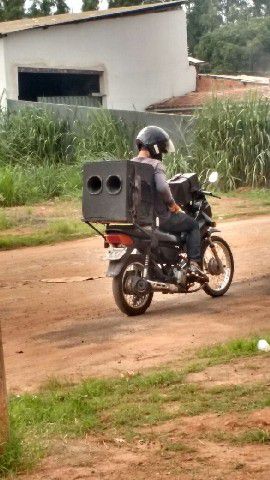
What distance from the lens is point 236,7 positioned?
3166 cm

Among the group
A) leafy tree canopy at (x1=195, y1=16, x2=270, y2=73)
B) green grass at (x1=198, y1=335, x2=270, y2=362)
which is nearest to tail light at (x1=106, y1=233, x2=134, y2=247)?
green grass at (x1=198, y1=335, x2=270, y2=362)

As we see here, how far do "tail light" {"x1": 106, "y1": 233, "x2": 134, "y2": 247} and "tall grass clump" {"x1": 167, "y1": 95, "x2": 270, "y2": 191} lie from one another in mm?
9606

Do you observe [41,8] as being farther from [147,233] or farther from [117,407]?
[117,407]

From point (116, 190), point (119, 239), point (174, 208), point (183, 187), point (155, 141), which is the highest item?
point (155, 141)

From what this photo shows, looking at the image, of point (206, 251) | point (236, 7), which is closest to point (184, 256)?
point (206, 251)

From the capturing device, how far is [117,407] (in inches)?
251

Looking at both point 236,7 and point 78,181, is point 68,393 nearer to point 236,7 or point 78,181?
point 78,181

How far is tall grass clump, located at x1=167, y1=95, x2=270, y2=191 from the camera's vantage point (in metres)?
19.3

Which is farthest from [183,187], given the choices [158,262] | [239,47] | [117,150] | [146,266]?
[239,47]

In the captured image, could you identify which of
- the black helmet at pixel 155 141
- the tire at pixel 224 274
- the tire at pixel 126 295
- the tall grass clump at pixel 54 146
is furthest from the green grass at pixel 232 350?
the tall grass clump at pixel 54 146

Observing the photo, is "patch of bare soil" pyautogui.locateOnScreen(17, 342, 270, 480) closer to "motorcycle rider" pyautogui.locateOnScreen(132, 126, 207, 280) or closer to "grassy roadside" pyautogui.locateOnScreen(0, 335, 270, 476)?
"grassy roadside" pyautogui.locateOnScreen(0, 335, 270, 476)

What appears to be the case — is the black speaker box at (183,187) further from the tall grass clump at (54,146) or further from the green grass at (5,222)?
the tall grass clump at (54,146)

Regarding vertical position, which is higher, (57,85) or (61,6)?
(61,6)

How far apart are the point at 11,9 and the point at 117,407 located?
1221 inches
